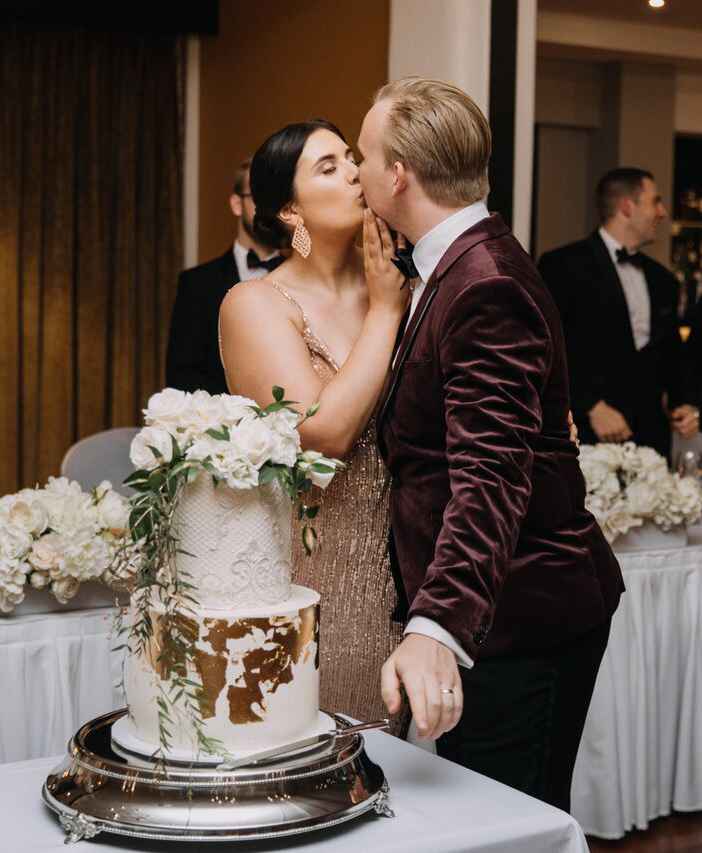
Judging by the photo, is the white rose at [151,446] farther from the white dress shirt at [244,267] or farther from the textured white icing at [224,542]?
the white dress shirt at [244,267]

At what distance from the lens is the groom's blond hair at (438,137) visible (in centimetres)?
176

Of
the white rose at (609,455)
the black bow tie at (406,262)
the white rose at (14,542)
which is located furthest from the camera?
the white rose at (609,455)

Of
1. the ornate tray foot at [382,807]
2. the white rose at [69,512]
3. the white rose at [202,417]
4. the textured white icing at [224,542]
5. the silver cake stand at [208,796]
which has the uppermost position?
the white rose at [202,417]

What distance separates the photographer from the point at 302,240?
7.48ft

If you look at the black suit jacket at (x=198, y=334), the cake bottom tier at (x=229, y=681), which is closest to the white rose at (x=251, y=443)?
the cake bottom tier at (x=229, y=681)

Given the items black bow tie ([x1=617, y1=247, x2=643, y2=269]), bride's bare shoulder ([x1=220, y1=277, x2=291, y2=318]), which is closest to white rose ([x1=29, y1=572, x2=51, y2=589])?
bride's bare shoulder ([x1=220, y1=277, x2=291, y2=318])

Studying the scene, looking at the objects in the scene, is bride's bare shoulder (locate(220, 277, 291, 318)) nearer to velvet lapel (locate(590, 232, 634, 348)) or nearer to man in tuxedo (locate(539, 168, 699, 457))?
man in tuxedo (locate(539, 168, 699, 457))

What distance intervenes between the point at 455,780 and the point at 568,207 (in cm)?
734

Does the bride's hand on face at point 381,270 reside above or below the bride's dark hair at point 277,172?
below

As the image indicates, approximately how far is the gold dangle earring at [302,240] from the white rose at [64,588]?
0.81m

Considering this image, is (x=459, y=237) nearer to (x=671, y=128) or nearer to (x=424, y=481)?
(x=424, y=481)

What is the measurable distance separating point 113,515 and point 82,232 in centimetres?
392

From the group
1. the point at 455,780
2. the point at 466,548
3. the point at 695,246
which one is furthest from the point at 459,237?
the point at 695,246

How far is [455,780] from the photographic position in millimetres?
1536
